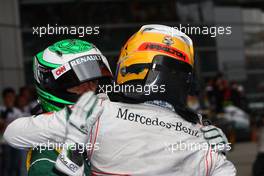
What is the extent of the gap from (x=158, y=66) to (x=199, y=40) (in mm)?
15678

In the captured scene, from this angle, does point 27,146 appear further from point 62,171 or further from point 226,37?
point 226,37

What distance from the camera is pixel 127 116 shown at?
220 centimetres

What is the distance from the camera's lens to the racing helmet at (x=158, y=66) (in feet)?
7.41

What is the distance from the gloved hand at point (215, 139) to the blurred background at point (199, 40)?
849 cm

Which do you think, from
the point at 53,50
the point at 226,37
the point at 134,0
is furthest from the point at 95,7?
the point at 53,50

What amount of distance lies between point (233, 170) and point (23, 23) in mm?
14543

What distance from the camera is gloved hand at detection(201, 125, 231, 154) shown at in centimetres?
224

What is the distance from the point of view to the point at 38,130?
2.13m

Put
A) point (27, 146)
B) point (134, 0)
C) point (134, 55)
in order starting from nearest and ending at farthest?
point (27, 146), point (134, 55), point (134, 0)

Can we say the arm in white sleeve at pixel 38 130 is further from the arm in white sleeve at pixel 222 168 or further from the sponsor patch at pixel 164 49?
the arm in white sleeve at pixel 222 168

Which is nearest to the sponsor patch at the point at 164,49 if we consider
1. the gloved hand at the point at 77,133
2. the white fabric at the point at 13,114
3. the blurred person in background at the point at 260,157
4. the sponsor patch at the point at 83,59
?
the sponsor patch at the point at 83,59
